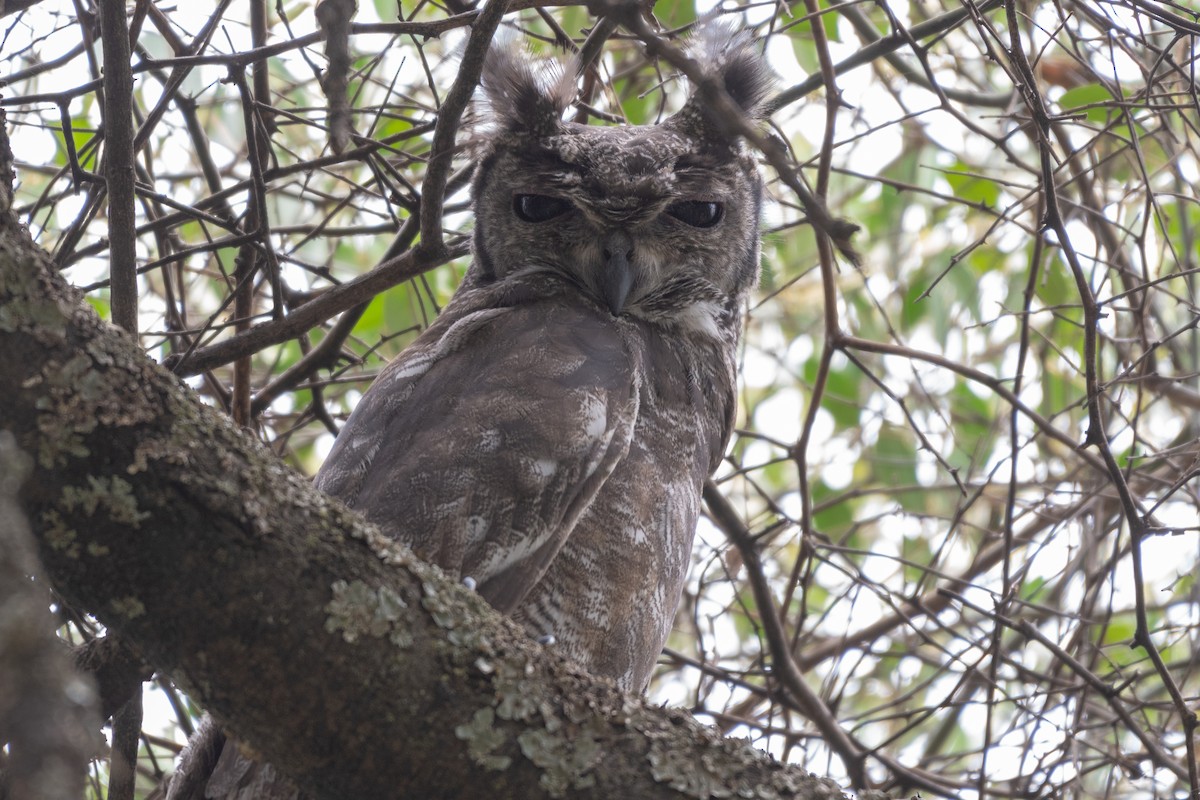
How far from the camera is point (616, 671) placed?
101 inches

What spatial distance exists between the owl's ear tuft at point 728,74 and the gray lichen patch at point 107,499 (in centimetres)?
233

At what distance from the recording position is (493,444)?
255 cm

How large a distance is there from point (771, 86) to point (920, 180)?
1.96m

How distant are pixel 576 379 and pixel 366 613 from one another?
1.34 metres

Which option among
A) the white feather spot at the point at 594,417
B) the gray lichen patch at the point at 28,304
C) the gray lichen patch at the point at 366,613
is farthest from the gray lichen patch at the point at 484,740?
the white feather spot at the point at 594,417

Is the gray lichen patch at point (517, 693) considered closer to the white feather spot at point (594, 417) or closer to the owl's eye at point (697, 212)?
the white feather spot at point (594, 417)

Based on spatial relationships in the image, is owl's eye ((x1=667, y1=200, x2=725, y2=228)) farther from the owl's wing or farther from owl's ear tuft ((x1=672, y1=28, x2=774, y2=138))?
the owl's wing

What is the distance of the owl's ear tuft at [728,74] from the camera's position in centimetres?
337

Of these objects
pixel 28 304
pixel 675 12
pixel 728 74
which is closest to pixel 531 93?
pixel 728 74

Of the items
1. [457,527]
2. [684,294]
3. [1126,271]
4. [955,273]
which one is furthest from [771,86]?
[457,527]

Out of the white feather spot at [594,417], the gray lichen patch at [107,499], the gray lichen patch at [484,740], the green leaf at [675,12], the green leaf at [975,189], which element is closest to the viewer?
the gray lichen patch at [107,499]

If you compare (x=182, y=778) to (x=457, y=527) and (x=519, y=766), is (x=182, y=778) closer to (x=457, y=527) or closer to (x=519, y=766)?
(x=457, y=527)

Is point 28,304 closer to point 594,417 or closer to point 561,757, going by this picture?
point 561,757

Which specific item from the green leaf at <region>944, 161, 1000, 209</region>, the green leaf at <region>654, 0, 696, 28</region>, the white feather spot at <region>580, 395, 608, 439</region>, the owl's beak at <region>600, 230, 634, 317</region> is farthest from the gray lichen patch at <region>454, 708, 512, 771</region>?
the green leaf at <region>944, 161, 1000, 209</region>
